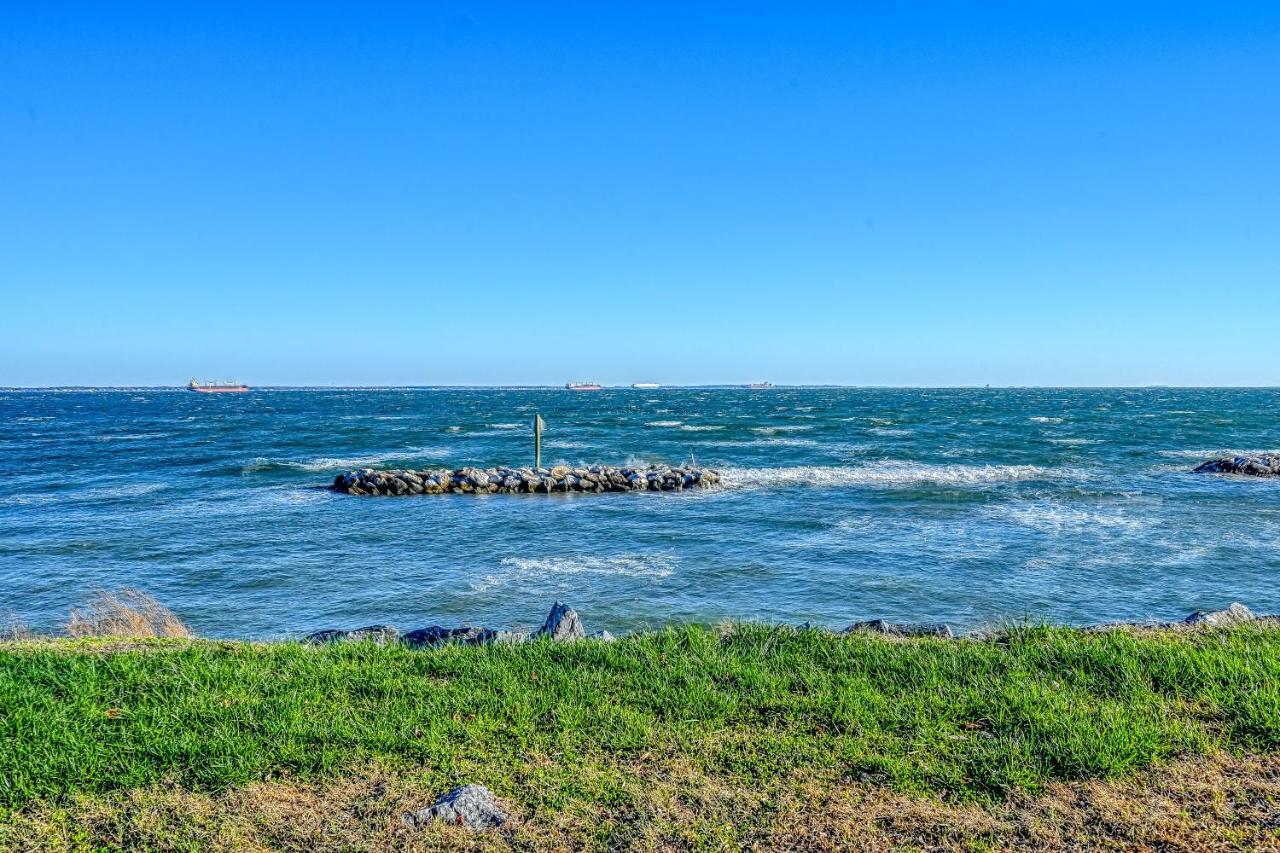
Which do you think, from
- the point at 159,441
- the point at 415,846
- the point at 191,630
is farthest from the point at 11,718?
the point at 159,441

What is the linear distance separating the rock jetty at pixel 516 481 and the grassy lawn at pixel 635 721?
1608 cm

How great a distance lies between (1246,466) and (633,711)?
88.9ft

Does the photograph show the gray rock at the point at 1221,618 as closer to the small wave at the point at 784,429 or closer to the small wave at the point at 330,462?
the small wave at the point at 330,462

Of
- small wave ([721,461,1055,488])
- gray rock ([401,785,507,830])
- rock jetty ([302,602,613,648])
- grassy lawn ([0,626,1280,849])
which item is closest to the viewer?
gray rock ([401,785,507,830])

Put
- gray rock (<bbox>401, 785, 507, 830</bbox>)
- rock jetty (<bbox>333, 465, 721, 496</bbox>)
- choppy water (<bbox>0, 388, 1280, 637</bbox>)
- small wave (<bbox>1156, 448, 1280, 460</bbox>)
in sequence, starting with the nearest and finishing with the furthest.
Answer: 1. gray rock (<bbox>401, 785, 507, 830</bbox>)
2. choppy water (<bbox>0, 388, 1280, 637</bbox>)
3. rock jetty (<bbox>333, 465, 721, 496</bbox>)
4. small wave (<bbox>1156, 448, 1280, 460</bbox>)

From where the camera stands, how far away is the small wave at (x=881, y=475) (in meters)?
23.4

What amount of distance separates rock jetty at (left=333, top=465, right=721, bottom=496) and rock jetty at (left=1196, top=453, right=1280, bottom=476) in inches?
628

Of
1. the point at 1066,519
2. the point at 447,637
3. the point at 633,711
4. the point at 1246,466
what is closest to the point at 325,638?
the point at 447,637

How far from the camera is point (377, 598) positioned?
1061cm

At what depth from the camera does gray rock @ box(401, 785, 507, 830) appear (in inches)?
148

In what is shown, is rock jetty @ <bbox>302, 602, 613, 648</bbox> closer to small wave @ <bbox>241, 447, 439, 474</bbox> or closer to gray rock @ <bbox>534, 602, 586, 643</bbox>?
gray rock @ <bbox>534, 602, 586, 643</bbox>

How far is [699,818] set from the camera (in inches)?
Result: 150

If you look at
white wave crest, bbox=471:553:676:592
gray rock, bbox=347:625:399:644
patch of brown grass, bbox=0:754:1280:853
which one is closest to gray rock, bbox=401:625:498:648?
gray rock, bbox=347:625:399:644

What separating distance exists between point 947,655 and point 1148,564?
836 centimetres
